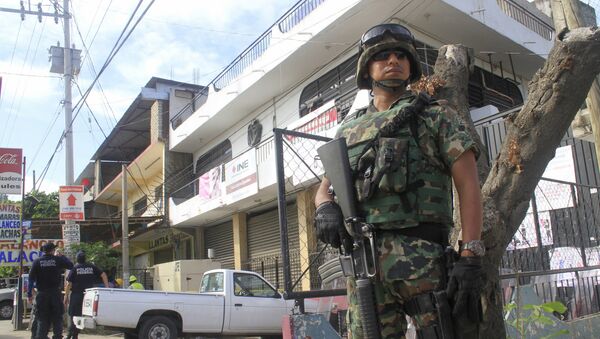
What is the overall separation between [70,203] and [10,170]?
2.09 meters

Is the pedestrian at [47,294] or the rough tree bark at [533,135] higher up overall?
the rough tree bark at [533,135]

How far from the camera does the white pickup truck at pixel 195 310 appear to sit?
28.4 ft

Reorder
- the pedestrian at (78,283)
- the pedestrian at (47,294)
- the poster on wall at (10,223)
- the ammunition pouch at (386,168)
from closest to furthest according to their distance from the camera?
the ammunition pouch at (386,168) < the pedestrian at (47,294) < the pedestrian at (78,283) < the poster on wall at (10,223)

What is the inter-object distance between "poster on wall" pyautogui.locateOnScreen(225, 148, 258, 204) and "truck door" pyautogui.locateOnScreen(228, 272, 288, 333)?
4650mm

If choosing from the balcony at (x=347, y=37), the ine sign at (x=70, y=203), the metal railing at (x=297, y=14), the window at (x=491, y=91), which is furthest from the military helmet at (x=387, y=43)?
the ine sign at (x=70, y=203)

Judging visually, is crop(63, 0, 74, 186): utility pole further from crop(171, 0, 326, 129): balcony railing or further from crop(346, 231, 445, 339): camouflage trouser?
crop(346, 231, 445, 339): camouflage trouser

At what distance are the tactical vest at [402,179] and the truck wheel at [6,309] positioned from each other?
70.0 ft

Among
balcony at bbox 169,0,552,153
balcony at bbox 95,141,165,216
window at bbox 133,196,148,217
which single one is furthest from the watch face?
window at bbox 133,196,148,217

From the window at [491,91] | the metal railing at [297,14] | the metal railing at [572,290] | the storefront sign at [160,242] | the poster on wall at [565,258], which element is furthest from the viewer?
the storefront sign at [160,242]

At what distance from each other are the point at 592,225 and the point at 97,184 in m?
28.2

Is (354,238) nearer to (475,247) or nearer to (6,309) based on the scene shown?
(475,247)

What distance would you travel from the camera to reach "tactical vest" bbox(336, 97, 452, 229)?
85.4 inches

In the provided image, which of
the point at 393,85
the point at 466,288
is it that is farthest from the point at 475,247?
the point at 393,85

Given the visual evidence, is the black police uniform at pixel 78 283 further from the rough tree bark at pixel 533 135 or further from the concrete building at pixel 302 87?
the rough tree bark at pixel 533 135
